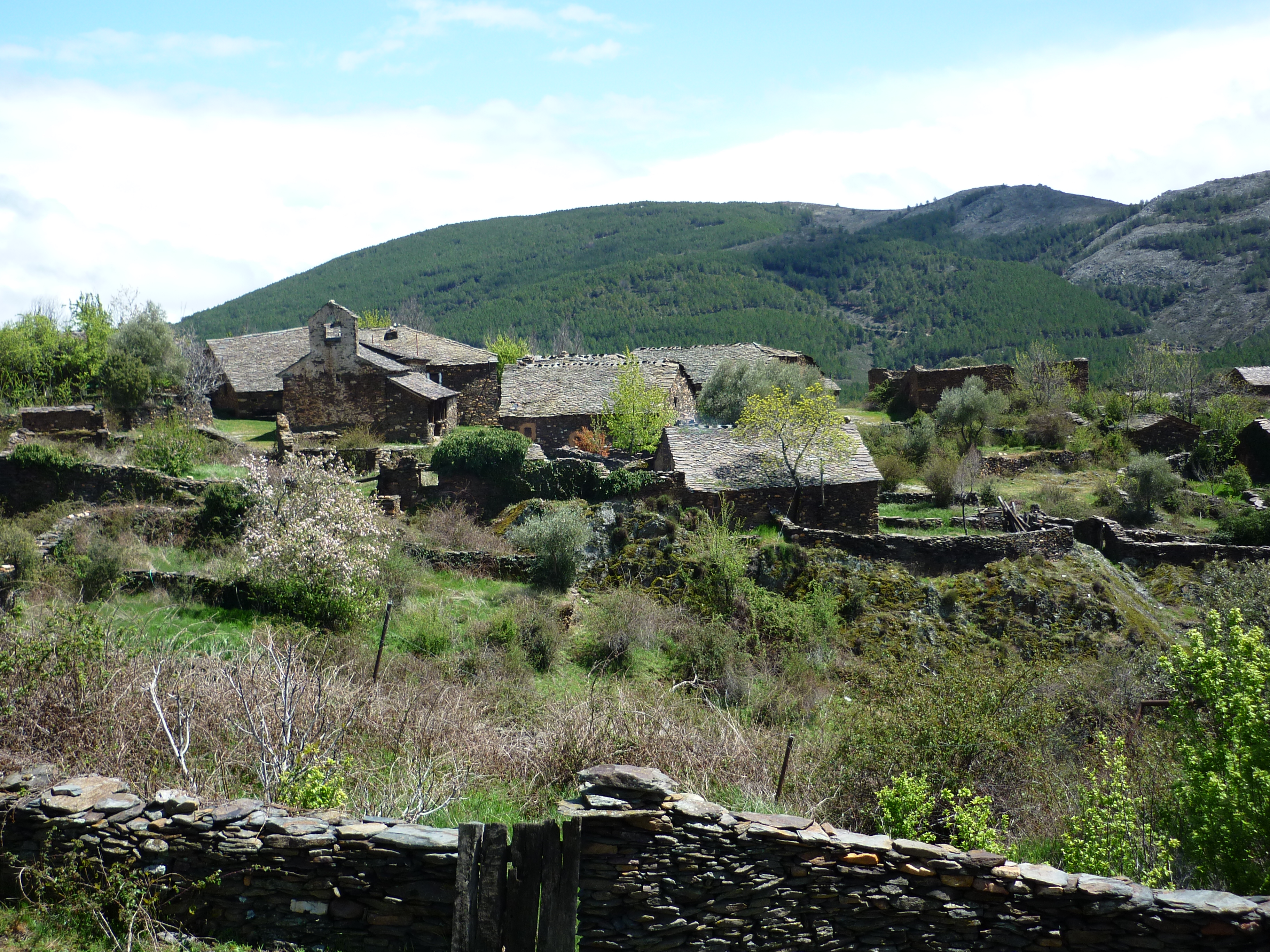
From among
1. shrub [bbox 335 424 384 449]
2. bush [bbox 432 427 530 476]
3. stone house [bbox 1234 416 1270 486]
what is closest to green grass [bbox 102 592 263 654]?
bush [bbox 432 427 530 476]

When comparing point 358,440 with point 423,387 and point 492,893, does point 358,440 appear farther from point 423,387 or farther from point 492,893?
point 492,893

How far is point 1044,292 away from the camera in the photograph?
126 meters

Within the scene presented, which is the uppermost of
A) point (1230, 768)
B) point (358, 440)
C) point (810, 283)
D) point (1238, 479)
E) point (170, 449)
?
point (810, 283)

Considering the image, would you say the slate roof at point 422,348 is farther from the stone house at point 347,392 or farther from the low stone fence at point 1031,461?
the low stone fence at point 1031,461

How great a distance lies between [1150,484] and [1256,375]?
100ft

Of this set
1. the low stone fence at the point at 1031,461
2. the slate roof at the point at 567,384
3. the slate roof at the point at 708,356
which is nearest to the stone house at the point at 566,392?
the slate roof at the point at 567,384

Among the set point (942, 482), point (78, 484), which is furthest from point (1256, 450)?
point (78, 484)

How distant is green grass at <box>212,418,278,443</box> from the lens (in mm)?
34031

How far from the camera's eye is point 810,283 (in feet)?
484

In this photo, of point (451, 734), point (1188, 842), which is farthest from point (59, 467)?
point (1188, 842)

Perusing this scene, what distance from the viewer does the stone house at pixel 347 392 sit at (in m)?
36.0

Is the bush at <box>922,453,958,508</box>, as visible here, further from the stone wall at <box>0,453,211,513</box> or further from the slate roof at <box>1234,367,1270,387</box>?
the slate roof at <box>1234,367,1270,387</box>

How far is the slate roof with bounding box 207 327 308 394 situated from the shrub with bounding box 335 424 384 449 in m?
5.97

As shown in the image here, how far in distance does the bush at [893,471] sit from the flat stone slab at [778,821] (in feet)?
82.8
